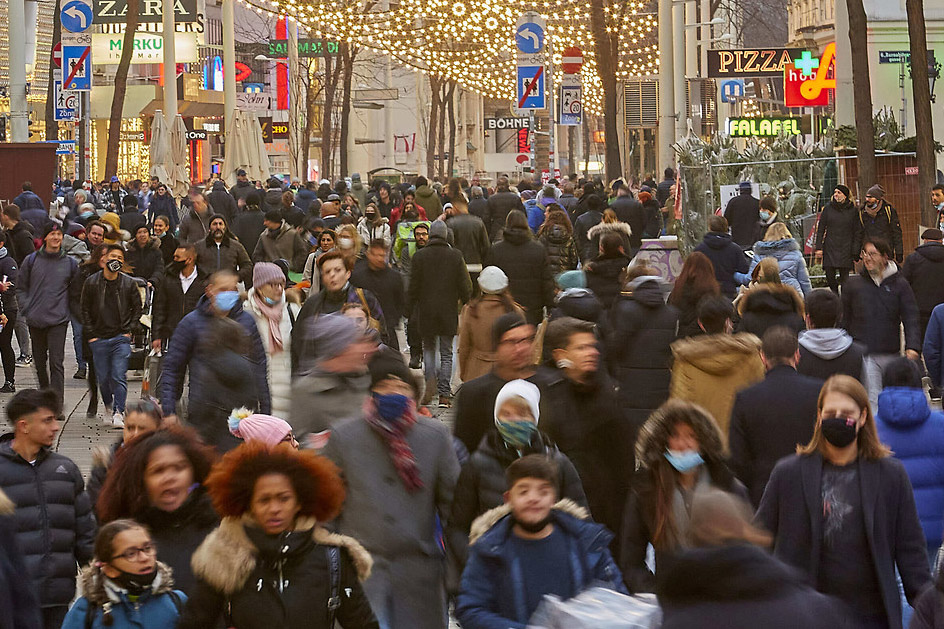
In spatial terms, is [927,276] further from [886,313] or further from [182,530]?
[182,530]

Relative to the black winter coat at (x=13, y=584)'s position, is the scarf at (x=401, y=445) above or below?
above

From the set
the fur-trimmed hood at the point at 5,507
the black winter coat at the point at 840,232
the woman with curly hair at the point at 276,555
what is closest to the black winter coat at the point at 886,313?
the woman with curly hair at the point at 276,555

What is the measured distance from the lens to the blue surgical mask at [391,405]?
650 centimetres

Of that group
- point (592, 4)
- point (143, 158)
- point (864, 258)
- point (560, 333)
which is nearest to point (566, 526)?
point (560, 333)

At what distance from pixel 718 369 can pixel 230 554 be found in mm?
3856

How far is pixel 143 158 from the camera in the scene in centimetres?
7038

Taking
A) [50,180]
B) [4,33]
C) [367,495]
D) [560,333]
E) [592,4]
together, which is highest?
[4,33]

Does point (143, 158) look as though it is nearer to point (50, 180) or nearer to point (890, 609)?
point (50, 180)

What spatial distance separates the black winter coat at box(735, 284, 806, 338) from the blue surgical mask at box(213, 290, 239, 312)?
311 cm

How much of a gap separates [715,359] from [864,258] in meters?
3.95

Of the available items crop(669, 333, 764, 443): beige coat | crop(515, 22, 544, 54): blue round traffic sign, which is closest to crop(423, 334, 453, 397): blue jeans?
crop(669, 333, 764, 443): beige coat

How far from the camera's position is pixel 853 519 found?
6.04m

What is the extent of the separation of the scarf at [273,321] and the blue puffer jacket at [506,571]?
5.66 metres

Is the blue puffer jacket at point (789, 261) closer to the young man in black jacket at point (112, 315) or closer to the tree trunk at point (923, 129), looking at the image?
the young man in black jacket at point (112, 315)
